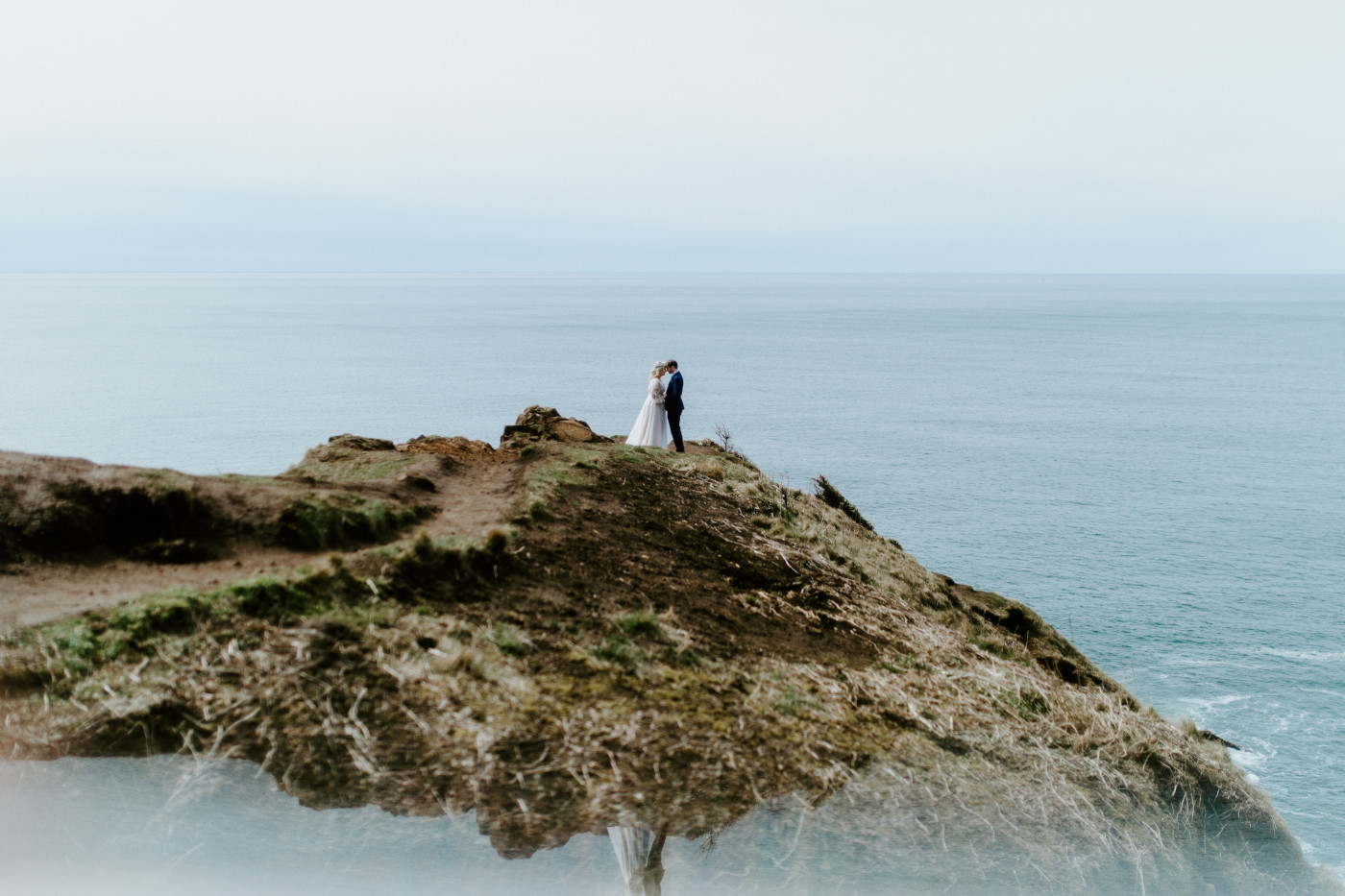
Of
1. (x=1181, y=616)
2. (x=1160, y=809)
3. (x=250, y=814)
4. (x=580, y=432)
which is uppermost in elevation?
(x=580, y=432)

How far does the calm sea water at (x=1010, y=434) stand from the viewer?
37.3 meters

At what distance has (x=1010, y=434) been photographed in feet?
268

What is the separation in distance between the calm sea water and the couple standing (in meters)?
20.4

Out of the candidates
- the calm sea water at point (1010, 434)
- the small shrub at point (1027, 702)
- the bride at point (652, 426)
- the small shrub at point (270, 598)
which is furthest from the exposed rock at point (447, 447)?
the calm sea water at point (1010, 434)

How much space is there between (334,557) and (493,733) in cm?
284

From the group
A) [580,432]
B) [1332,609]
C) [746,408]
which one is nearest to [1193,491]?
[1332,609]

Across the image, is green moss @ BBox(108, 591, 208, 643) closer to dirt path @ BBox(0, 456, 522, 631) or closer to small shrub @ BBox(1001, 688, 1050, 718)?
dirt path @ BBox(0, 456, 522, 631)

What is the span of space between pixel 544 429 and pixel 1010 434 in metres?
69.0

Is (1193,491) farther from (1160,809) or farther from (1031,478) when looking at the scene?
(1160,809)

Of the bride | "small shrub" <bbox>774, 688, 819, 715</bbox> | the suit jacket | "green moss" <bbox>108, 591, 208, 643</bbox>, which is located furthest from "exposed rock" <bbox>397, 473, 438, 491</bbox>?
the bride

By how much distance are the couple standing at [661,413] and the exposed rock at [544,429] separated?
0.97m

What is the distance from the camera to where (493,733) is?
27.1 feet

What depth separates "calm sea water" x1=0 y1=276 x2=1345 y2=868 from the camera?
3734 cm

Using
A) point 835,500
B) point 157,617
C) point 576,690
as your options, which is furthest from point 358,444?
point 835,500
